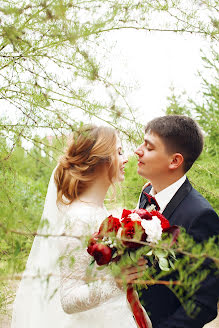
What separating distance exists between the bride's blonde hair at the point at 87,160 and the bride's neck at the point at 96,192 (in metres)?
0.02

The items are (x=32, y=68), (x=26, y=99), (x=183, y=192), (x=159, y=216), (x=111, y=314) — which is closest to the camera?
(x=32, y=68)

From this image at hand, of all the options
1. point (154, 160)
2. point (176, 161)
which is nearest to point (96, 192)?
point (154, 160)

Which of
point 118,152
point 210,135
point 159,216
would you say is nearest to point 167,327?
point 159,216

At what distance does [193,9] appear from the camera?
137 cm

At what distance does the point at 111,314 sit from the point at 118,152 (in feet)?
2.52

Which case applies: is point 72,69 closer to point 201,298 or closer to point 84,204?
point 84,204

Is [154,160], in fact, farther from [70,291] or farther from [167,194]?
[70,291]

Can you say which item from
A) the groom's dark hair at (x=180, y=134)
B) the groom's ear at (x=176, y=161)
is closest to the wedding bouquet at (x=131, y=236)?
the groom's ear at (x=176, y=161)

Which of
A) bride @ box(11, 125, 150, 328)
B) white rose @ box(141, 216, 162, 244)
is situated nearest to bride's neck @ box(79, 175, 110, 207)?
bride @ box(11, 125, 150, 328)

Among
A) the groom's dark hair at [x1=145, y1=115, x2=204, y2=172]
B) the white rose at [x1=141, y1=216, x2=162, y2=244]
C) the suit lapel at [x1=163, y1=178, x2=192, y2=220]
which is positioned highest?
the groom's dark hair at [x1=145, y1=115, x2=204, y2=172]

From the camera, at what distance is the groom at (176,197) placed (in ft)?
5.02

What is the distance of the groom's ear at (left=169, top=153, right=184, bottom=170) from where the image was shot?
1.83m

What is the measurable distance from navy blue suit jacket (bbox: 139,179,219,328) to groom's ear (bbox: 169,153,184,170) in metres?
0.16

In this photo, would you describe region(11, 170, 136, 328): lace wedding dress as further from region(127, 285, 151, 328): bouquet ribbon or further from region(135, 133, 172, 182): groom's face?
region(135, 133, 172, 182): groom's face
